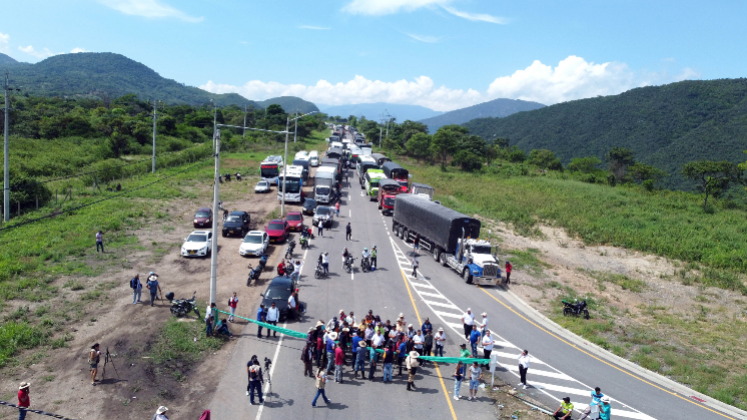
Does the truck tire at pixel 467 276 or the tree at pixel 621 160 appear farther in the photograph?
the tree at pixel 621 160

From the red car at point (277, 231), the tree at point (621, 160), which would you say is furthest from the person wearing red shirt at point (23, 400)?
the tree at point (621, 160)

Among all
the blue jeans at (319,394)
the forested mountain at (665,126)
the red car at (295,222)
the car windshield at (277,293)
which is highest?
the forested mountain at (665,126)

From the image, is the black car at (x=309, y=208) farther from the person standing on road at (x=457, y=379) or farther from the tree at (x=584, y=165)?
the tree at (x=584, y=165)

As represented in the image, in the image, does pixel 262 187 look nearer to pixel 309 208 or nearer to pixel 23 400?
pixel 309 208

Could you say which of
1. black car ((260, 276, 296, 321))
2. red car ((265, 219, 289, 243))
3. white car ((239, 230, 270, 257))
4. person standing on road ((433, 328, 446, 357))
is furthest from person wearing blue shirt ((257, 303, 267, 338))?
red car ((265, 219, 289, 243))

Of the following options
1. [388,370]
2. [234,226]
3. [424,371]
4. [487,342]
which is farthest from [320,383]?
[234,226]

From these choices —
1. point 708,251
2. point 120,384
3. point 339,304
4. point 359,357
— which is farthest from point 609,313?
point 120,384

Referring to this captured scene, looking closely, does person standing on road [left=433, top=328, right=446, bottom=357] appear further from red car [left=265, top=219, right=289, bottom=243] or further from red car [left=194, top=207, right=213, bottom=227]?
red car [left=194, top=207, right=213, bottom=227]
